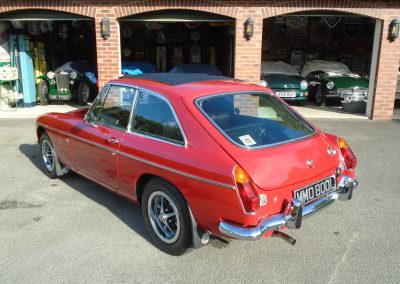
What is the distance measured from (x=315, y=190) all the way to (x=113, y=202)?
2.34m

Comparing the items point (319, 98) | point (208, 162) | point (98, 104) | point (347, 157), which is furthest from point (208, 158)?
point (319, 98)

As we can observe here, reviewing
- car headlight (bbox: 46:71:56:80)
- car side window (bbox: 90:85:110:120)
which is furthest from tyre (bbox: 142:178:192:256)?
car headlight (bbox: 46:71:56:80)

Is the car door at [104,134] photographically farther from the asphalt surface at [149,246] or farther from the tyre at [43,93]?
the tyre at [43,93]

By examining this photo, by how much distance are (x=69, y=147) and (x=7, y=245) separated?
1.37 m

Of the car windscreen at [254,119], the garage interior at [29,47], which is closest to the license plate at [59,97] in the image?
the garage interior at [29,47]

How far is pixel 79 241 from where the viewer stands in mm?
3646

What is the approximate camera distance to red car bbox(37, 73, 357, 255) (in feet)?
9.50

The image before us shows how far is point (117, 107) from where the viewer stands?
406 cm

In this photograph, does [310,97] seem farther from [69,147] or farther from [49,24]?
[69,147]

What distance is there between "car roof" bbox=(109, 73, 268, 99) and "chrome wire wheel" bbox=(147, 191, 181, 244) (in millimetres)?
897

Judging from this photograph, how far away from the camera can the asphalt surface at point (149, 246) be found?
10.2ft

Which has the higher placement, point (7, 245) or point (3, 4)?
point (3, 4)

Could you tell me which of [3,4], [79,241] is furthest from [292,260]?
[3,4]

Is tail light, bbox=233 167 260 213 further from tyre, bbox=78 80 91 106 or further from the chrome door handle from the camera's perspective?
tyre, bbox=78 80 91 106
